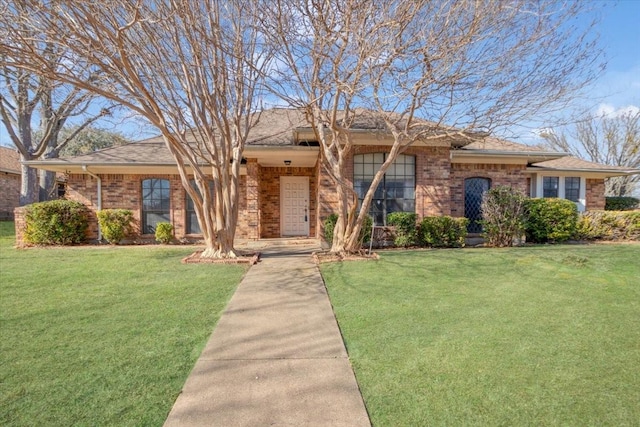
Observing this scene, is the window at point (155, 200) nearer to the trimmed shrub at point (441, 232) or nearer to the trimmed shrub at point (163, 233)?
the trimmed shrub at point (163, 233)

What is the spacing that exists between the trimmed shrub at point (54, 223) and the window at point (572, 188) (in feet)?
60.8

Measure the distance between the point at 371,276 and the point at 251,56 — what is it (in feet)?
18.8

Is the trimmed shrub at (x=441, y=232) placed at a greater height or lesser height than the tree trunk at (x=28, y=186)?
lesser

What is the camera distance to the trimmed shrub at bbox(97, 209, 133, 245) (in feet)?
36.1

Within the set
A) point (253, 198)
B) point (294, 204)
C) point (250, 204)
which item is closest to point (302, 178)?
point (294, 204)

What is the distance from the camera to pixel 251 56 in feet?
26.6

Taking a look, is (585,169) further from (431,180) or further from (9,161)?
(9,161)

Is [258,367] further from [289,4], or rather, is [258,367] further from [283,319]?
[289,4]

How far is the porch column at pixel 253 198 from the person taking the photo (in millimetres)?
11680

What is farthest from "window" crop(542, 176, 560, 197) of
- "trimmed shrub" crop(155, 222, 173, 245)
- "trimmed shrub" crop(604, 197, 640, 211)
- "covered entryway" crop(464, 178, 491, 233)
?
"trimmed shrub" crop(155, 222, 173, 245)

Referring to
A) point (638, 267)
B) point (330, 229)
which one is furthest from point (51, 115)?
point (638, 267)

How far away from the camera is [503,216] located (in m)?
10.1

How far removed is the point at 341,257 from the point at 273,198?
219 inches

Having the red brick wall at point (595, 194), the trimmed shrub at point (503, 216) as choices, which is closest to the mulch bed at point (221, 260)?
the trimmed shrub at point (503, 216)
